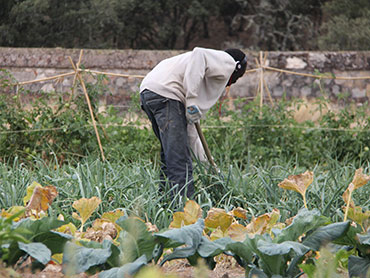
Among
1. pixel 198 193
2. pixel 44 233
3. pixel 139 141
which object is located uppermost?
pixel 44 233

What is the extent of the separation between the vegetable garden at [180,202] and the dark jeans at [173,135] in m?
0.11

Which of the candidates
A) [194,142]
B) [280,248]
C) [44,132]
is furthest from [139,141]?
[280,248]

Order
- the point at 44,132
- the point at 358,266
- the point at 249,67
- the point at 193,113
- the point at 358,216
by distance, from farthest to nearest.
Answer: the point at 249,67, the point at 44,132, the point at 193,113, the point at 358,216, the point at 358,266

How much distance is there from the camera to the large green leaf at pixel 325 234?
1831 mm

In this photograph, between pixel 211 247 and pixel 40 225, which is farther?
pixel 211 247

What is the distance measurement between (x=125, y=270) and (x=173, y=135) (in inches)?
84.6

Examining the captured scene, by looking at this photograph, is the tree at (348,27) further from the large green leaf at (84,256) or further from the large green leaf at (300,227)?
the large green leaf at (84,256)

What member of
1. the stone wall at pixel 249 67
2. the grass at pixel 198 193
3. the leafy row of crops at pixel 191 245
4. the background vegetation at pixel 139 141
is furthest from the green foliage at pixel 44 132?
the leafy row of crops at pixel 191 245

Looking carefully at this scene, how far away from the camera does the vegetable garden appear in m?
1.69

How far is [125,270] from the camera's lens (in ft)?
5.22

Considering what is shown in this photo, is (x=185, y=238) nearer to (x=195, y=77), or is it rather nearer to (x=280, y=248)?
(x=280, y=248)

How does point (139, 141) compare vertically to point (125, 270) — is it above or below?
below

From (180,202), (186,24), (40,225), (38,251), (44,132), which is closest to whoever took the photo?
(38,251)

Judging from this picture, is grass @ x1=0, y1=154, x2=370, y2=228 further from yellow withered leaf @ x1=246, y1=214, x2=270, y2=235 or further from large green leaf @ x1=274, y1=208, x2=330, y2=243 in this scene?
large green leaf @ x1=274, y1=208, x2=330, y2=243
